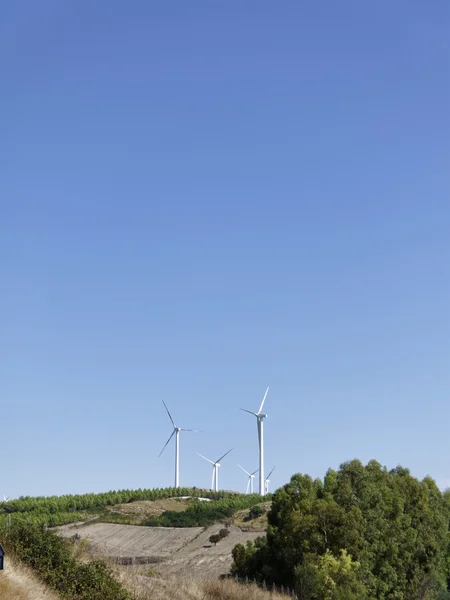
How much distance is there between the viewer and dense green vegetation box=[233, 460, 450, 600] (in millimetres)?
34719

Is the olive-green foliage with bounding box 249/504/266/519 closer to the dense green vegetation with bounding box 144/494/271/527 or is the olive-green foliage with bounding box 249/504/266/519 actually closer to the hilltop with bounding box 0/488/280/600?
the hilltop with bounding box 0/488/280/600

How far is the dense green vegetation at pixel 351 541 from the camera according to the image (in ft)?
114

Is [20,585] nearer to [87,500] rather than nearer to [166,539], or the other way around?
[166,539]

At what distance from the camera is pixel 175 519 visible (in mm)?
66562

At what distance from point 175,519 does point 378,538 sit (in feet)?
101

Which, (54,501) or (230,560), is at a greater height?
(54,501)

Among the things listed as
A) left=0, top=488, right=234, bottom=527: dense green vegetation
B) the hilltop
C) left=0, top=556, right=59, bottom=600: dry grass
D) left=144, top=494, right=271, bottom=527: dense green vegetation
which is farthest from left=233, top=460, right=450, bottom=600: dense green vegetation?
left=0, top=488, right=234, bottom=527: dense green vegetation

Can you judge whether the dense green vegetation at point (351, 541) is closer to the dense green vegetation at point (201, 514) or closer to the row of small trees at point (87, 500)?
the dense green vegetation at point (201, 514)

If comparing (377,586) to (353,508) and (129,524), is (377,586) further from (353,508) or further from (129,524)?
(129,524)

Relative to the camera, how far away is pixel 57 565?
23.0 m

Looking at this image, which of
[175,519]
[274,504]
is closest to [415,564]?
[274,504]

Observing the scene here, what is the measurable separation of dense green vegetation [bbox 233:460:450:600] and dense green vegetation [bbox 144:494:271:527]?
79.1 ft

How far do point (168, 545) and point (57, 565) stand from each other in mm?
37086

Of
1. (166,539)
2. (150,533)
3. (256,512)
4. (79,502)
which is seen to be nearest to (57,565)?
(166,539)
